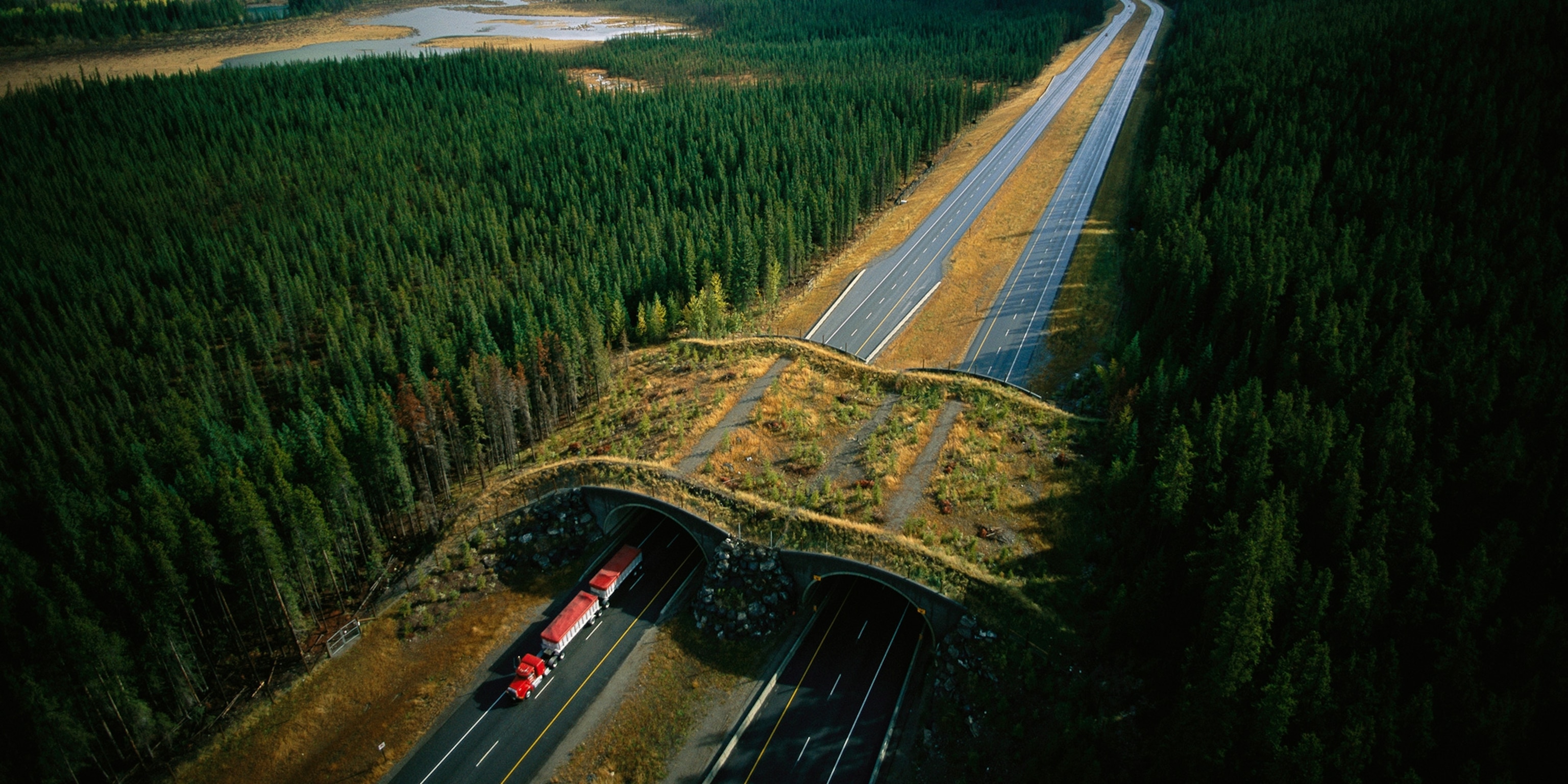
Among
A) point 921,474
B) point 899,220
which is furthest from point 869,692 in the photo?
point 899,220

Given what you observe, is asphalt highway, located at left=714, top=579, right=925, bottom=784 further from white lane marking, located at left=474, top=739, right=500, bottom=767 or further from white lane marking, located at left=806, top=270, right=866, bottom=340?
white lane marking, located at left=806, top=270, right=866, bottom=340

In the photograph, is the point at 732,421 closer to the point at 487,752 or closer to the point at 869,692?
the point at 869,692

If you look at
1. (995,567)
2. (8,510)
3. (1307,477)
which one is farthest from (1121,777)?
(8,510)

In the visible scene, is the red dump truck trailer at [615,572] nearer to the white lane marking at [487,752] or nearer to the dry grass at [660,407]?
the dry grass at [660,407]

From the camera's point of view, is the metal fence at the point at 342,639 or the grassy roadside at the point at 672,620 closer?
the grassy roadside at the point at 672,620

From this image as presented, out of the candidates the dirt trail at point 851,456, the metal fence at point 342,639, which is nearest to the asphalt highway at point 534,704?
the metal fence at point 342,639
